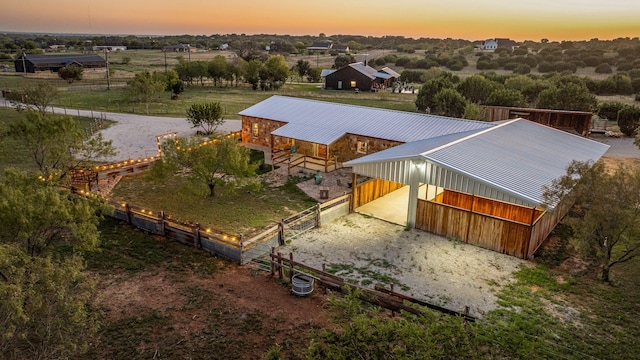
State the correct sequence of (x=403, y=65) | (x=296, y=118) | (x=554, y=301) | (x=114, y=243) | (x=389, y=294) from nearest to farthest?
(x=389, y=294), (x=554, y=301), (x=114, y=243), (x=296, y=118), (x=403, y=65)

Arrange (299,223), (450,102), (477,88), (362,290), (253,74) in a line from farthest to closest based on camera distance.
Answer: (253,74)
(477,88)
(450,102)
(299,223)
(362,290)

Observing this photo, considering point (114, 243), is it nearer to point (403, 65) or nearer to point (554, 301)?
point (554, 301)

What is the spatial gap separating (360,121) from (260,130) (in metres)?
8.80

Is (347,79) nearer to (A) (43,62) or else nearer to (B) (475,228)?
(A) (43,62)

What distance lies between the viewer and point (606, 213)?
13.8m

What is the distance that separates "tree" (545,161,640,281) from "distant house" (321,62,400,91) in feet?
186

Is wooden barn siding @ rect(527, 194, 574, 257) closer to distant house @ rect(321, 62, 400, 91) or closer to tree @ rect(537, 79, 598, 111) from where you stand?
tree @ rect(537, 79, 598, 111)

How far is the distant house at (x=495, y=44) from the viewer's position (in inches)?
6675

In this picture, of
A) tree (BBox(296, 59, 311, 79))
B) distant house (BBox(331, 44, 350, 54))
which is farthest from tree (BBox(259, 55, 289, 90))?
distant house (BBox(331, 44, 350, 54))

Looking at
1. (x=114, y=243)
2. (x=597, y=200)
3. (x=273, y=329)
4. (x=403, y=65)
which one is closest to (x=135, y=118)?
(x=114, y=243)

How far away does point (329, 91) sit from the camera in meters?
68.6

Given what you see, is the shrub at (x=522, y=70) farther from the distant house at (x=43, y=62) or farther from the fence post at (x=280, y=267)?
the fence post at (x=280, y=267)

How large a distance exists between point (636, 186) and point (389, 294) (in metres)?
8.84

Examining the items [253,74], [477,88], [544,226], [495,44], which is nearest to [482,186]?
[544,226]
